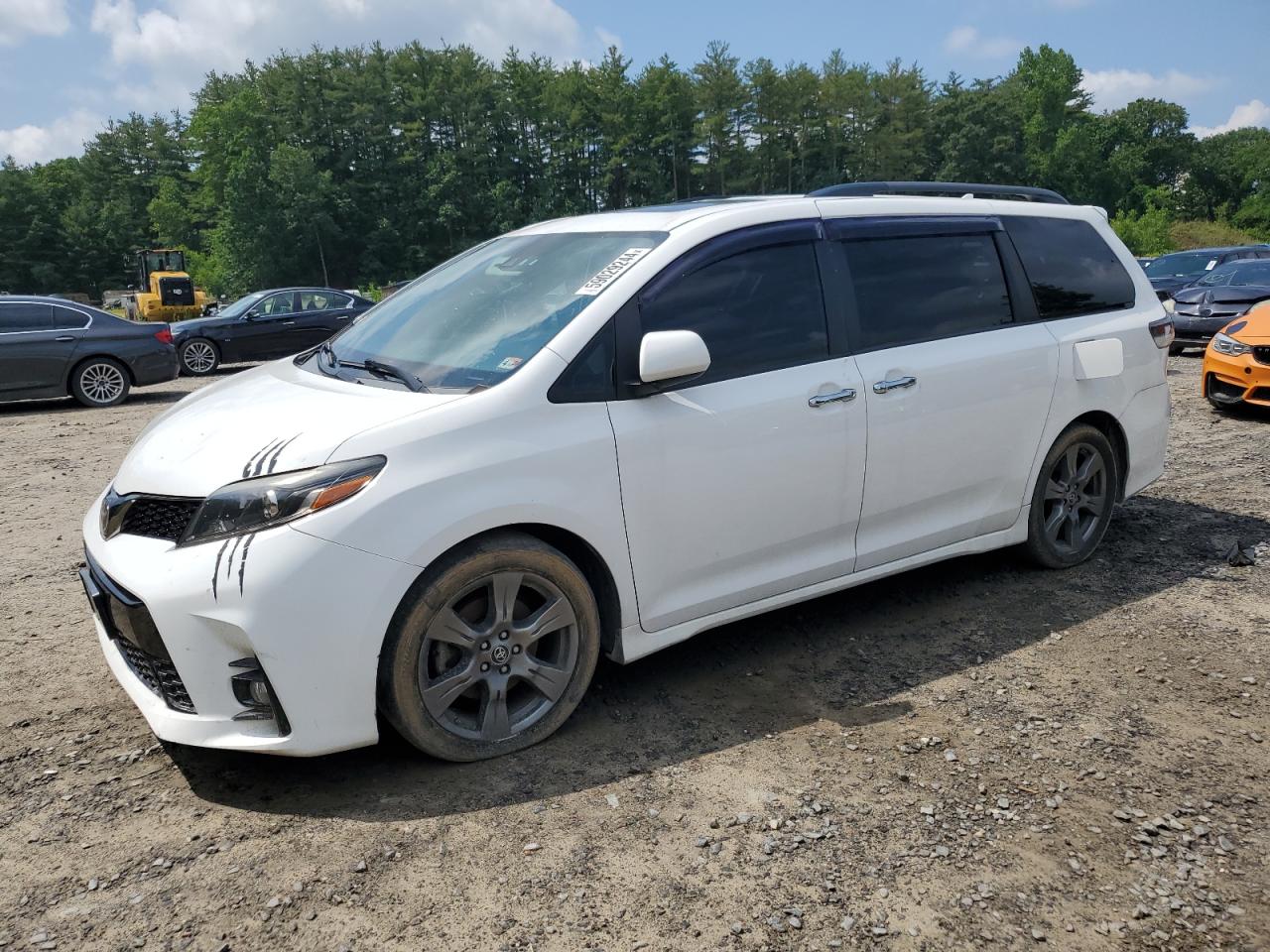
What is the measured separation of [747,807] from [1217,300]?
13891 mm

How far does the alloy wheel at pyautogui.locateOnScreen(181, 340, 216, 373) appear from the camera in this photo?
1720 centimetres

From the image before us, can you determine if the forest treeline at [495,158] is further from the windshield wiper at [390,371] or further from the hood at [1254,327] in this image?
the windshield wiper at [390,371]

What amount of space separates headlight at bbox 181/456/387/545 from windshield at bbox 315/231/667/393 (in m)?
0.56

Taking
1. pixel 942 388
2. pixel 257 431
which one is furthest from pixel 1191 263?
pixel 257 431

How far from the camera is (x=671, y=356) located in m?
3.48

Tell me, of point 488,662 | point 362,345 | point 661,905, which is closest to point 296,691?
point 488,662

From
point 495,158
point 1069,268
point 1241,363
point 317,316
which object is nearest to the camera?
point 1069,268

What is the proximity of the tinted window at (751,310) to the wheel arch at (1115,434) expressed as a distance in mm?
1795

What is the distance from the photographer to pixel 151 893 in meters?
2.78

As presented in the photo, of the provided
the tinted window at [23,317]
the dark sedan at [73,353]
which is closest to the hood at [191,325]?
the dark sedan at [73,353]

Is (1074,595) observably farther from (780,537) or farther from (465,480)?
(465,480)

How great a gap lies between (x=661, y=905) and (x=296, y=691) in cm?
126

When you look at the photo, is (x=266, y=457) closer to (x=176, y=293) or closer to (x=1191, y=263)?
(x=1191, y=263)

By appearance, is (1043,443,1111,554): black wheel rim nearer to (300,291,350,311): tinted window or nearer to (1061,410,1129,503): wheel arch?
(1061,410,1129,503): wheel arch
